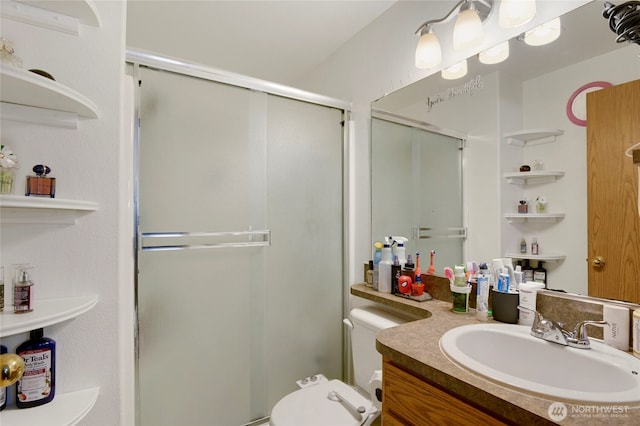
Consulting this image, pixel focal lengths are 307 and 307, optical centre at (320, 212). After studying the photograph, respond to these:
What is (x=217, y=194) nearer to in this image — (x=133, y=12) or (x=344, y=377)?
(x=133, y=12)

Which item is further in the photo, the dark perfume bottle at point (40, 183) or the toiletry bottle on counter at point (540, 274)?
the toiletry bottle on counter at point (540, 274)

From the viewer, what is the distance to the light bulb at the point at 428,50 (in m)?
1.38

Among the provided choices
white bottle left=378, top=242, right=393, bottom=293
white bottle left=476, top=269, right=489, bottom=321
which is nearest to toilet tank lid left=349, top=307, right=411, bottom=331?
white bottle left=378, top=242, right=393, bottom=293

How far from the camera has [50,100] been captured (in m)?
0.88

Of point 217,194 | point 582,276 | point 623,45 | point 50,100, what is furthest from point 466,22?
point 50,100

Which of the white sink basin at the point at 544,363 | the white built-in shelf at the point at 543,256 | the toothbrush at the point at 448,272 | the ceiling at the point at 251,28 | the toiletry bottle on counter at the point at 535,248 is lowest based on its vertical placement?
the white sink basin at the point at 544,363

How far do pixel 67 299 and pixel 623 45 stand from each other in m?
1.82

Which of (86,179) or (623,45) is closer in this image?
(623,45)

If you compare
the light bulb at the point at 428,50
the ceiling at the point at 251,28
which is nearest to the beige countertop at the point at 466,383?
the light bulb at the point at 428,50

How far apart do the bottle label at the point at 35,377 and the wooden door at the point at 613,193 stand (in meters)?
1.65

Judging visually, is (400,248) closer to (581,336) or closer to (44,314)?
(581,336)

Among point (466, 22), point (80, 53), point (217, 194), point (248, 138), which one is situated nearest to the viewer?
point (80, 53)

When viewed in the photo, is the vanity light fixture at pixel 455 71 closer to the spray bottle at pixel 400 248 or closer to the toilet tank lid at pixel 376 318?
the spray bottle at pixel 400 248

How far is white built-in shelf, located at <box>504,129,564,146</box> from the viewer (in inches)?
40.4
